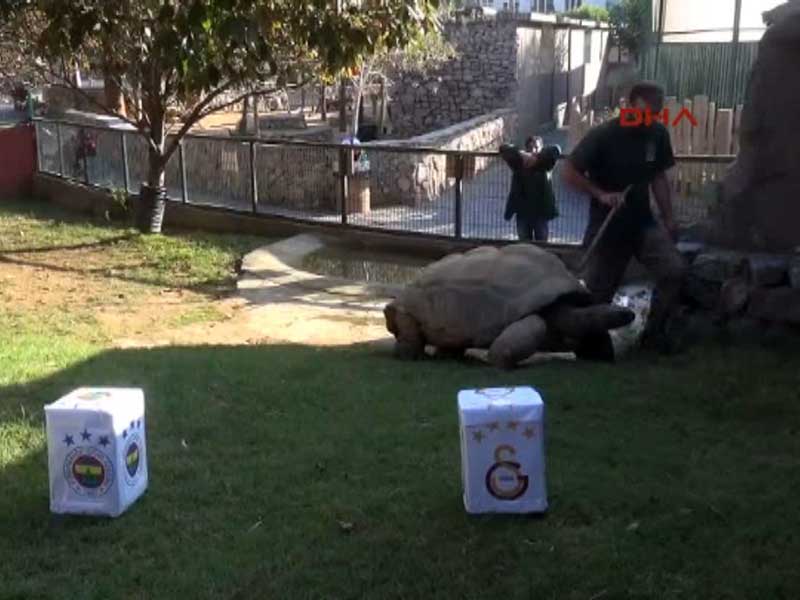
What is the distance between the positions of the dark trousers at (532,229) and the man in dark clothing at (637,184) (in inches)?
158

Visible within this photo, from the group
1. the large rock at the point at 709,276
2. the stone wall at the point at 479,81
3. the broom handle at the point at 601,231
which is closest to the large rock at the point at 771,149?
the large rock at the point at 709,276

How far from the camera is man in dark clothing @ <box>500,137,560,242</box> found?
37.2ft

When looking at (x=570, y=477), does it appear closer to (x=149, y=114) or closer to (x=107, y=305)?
(x=107, y=305)

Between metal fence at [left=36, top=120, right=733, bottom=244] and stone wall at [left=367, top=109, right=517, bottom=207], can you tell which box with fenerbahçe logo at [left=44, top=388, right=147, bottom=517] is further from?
stone wall at [left=367, top=109, right=517, bottom=207]

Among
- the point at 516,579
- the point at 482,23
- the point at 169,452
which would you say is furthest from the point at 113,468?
the point at 482,23

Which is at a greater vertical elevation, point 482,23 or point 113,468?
point 482,23

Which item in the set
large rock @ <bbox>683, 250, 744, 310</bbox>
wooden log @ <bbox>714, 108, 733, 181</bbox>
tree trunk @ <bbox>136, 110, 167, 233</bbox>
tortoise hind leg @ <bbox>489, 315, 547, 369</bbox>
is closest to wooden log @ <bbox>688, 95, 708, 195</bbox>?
wooden log @ <bbox>714, 108, 733, 181</bbox>

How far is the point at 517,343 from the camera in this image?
694 centimetres

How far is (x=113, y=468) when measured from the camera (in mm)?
4176

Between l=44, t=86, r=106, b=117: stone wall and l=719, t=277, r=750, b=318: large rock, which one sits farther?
l=44, t=86, r=106, b=117: stone wall

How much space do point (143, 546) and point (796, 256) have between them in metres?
5.26

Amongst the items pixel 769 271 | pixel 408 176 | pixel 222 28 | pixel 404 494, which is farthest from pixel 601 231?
pixel 408 176

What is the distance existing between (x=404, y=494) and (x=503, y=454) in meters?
0.56

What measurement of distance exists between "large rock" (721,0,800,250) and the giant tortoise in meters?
1.47
